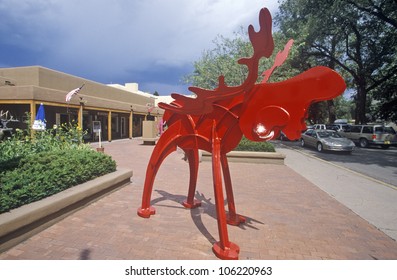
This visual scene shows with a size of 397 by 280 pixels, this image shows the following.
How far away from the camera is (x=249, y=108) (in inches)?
139

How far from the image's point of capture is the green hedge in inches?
149

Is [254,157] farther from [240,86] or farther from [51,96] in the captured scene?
[51,96]

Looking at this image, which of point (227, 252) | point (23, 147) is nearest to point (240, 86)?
point (227, 252)

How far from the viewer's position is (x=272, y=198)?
605 cm

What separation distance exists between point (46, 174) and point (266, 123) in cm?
392

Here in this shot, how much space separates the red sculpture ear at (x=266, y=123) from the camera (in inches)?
129

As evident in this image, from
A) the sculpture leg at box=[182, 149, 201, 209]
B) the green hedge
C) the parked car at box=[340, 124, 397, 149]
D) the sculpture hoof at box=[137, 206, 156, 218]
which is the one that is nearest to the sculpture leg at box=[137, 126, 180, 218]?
the sculpture hoof at box=[137, 206, 156, 218]

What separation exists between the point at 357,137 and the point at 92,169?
72.8 ft

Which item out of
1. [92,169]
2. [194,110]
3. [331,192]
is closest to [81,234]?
[92,169]

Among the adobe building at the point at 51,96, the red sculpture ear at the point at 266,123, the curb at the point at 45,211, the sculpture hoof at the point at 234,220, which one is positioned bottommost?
the sculpture hoof at the point at 234,220

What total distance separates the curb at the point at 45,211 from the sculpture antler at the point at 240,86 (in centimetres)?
236

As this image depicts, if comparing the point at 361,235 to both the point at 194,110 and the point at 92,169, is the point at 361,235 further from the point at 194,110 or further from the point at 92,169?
the point at 92,169

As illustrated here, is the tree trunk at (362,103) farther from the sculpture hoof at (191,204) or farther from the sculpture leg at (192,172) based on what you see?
the sculpture leg at (192,172)

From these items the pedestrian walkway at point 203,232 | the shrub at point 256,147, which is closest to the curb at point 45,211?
the pedestrian walkway at point 203,232
